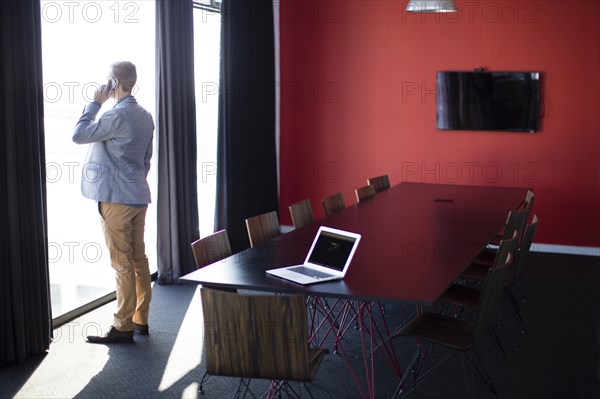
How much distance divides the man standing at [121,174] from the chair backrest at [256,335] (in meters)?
1.94

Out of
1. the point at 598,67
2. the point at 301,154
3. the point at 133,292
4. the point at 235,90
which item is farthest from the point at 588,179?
the point at 133,292

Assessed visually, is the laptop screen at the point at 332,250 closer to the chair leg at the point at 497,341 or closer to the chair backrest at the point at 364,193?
the chair leg at the point at 497,341

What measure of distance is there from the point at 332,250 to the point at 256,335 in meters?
0.73

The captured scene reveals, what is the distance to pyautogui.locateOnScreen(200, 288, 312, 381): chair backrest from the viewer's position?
119 inches

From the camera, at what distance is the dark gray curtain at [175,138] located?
21.0 ft

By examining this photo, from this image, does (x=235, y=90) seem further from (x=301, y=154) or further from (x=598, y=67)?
(x=598, y=67)

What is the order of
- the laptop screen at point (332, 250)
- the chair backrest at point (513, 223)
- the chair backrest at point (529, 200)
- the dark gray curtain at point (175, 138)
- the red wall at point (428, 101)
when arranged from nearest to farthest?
1. the laptop screen at point (332, 250)
2. the chair backrest at point (513, 223)
3. the chair backrest at point (529, 200)
4. the dark gray curtain at point (175, 138)
5. the red wall at point (428, 101)

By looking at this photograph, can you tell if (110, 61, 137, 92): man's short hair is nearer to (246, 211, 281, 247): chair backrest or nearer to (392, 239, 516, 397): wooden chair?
(246, 211, 281, 247): chair backrest

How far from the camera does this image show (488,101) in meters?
8.20

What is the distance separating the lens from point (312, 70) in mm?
8812

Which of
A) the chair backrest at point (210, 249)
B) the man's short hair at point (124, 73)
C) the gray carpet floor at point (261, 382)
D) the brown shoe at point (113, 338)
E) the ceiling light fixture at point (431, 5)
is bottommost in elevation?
the gray carpet floor at point (261, 382)

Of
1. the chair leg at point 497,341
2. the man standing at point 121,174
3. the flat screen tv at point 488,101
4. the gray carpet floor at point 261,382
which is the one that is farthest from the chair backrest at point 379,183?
the man standing at point 121,174

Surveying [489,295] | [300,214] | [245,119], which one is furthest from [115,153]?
[245,119]

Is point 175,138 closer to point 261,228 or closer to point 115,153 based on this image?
point 115,153
